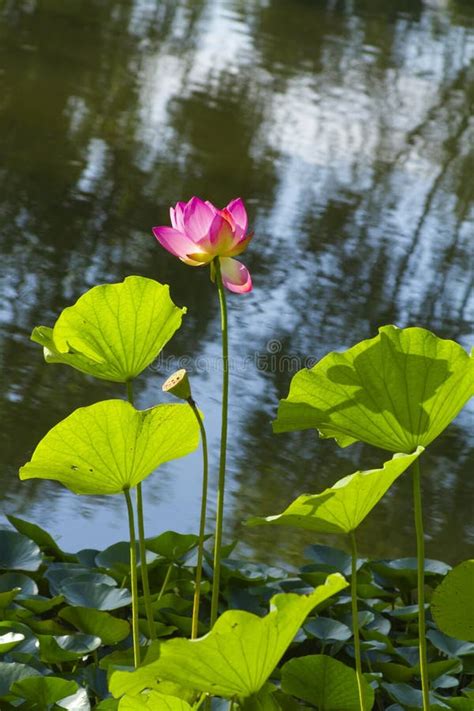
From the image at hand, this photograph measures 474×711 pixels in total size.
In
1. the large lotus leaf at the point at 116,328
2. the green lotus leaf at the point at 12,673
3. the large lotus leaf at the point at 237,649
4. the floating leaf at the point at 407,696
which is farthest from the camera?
the floating leaf at the point at 407,696

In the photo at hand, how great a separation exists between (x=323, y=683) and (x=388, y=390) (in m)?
0.39

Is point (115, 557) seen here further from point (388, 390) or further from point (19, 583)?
point (388, 390)

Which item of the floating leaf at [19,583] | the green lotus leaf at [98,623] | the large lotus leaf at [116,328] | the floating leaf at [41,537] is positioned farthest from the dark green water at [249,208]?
the large lotus leaf at [116,328]

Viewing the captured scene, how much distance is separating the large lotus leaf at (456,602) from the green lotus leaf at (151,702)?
0.22m

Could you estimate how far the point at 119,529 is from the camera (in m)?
1.85

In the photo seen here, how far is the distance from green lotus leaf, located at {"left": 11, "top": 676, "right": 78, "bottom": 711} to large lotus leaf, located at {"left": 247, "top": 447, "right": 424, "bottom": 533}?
1.12 ft

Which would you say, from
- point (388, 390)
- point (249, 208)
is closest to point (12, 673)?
point (388, 390)

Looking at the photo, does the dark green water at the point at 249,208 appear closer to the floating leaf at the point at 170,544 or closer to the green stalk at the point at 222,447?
the floating leaf at the point at 170,544

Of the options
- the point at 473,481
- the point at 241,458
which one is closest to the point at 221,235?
the point at 241,458

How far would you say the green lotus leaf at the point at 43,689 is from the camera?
1041 millimetres

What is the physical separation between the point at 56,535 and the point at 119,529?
0.11 m

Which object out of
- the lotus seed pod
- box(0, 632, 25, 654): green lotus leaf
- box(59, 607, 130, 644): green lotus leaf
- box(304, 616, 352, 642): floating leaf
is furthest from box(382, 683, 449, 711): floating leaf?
the lotus seed pod

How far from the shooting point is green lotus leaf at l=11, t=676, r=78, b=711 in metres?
1.04

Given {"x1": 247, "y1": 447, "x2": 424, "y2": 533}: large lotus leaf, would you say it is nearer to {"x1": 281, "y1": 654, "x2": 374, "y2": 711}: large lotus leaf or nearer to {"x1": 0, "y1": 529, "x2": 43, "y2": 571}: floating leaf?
{"x1": 281, "y1": 654, "x2": 374, "y2": 711}: large lotus leaf
